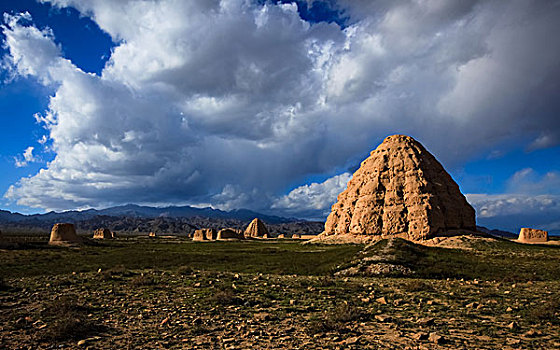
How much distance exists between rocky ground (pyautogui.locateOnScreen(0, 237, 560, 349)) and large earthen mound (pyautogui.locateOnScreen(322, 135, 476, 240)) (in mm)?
39586

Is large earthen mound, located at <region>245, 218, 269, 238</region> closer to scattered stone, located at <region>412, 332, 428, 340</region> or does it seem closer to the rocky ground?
the rocky ground

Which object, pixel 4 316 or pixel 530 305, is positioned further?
pixel 530 305

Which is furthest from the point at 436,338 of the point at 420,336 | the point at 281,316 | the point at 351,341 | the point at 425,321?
the point at 281,316

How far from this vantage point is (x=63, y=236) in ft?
181

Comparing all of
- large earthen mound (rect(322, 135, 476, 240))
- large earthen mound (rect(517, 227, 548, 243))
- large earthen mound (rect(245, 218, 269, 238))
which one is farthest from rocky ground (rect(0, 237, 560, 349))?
large earthen mound (rect(245, 218, 269, 238))

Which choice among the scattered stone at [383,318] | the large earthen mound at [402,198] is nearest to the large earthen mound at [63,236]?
the large earthen mound at [402,198]

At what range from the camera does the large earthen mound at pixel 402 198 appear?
175ft

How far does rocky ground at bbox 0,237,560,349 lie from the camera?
7.66 metres

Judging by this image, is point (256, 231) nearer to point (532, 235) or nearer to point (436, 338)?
point (532, 235)

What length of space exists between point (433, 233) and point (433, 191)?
8605 millimetres

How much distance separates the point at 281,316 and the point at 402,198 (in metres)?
52.7

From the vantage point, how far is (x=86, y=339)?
788 cm

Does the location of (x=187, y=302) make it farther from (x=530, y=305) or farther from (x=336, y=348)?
(x=530, y=305)

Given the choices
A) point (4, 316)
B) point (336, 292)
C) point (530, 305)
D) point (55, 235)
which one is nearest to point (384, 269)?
point (336, 292)
